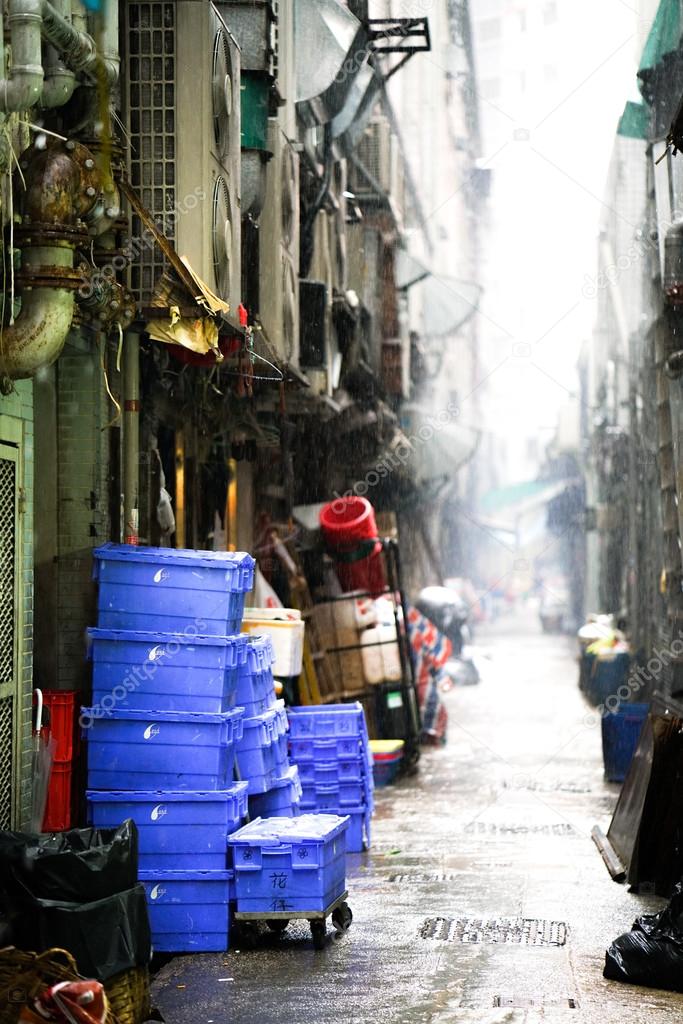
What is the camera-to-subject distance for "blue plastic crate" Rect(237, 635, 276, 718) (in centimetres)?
953

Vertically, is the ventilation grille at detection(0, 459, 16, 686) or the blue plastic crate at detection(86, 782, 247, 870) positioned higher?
the ventilation grille at detection(0, 459, 16, 686)

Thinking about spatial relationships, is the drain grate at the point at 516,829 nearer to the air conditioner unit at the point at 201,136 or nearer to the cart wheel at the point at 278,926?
the cart wheel at the point at 278,926

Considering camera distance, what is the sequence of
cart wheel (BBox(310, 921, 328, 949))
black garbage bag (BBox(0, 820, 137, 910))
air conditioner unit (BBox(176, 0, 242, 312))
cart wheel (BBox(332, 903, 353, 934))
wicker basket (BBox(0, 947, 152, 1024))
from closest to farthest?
wicker basket (BBox(0, 947, 152, 1024)) → black garbage bag (BBox(0, 820, 137, 910)) → cart wheel (BBox(310, 921, 328, 949)) → cart wheel (BBox(332, 903, 353, 934)) → air conditioner unit (BBox(176, 0, 242, 312))

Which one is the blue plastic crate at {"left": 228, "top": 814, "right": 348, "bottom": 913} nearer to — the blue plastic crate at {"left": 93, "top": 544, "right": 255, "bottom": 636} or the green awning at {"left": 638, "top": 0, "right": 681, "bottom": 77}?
the blue plastic crate at {"left": 93, "top": 544, "right": 255, "bottom": 636}

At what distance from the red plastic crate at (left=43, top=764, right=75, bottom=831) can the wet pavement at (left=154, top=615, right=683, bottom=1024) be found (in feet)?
3.66

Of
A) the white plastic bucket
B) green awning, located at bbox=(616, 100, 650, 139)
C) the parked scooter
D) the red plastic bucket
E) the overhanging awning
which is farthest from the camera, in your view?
the overhanging awning

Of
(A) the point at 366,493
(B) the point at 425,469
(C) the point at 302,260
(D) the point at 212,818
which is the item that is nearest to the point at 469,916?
(D) the point at 212,818

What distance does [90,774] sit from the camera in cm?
863

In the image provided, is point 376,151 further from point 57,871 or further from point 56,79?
point 57,871

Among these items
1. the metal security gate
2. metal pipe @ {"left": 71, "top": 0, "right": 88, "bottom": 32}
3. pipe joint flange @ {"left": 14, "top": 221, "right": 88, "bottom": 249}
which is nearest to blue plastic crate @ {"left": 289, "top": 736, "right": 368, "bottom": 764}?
the metal security gate

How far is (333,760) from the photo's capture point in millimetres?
12195

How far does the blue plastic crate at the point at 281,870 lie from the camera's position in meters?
8.46

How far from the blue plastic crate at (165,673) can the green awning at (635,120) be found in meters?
11.5

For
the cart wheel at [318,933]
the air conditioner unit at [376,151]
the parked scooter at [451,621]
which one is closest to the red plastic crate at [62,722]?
the cart wheel at [318,933]
